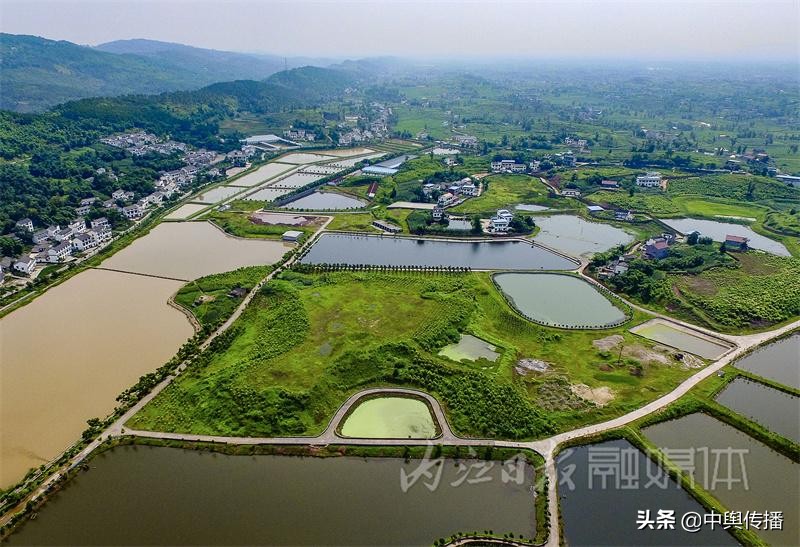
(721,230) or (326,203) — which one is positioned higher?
(326,203)

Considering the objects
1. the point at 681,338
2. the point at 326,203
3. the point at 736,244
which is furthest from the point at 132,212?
the point at 736,244

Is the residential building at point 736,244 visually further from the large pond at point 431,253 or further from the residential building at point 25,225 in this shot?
the residential building at point 25,225

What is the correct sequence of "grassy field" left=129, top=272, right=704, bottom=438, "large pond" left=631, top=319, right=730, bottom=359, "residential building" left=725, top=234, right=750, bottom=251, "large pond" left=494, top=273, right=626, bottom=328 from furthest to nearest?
"residential building" left=725, top=234, right=750, bottom=251
"large pond" left=494, top=273, right=626, bottom=328
"large pond" left=631, top=319, right=730, bottom=359
"grassy field" left=129, top=272, right=704, bottom=438

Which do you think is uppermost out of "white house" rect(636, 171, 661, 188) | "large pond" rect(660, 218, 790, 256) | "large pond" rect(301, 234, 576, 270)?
"white house" rect(636, 171, 661, 188)

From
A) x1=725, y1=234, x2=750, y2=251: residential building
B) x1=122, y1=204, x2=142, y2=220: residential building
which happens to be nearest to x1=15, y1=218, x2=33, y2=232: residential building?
x1=122, y1=204, x2=142, y2=220: residential building

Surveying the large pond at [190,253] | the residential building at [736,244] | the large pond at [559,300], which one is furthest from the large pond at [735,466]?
the large pond at [190,253]

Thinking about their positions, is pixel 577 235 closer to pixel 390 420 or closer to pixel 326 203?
pixel 326 203

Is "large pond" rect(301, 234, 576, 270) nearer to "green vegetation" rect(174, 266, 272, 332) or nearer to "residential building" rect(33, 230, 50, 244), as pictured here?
"green vegetation" rect(174, 266, 272, 332)

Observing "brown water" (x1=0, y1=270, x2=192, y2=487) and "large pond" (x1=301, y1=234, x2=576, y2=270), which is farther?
"large pond" (x1=301, y1=234, x2=576, y2=270)
